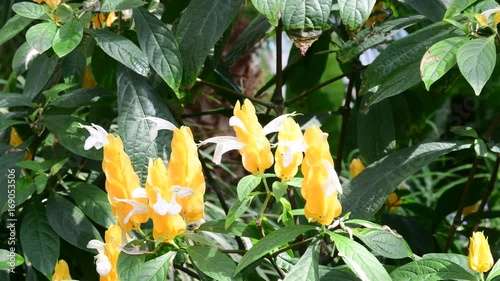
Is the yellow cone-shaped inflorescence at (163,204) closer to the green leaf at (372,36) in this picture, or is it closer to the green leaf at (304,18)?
the green leaf at (304,18)

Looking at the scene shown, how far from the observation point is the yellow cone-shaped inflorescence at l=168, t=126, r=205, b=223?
1.06m

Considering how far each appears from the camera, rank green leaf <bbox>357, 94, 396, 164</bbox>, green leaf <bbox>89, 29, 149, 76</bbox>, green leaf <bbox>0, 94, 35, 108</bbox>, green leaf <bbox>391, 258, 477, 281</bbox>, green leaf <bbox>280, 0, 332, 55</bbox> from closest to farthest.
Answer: green leaf <bbox>391, 258, 477, 281</bbox> < green leaf <bbox>280, 0, 332, 55</bbox> < green leaf <bbox>89, 29, 149, 76</bbox> < green leaf <bbox>0, 94, 35, 108</bbox> < green leaf <bbox>357, 94, 396, 164</bbox>

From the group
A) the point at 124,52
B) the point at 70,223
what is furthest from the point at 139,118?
the point at 70,223

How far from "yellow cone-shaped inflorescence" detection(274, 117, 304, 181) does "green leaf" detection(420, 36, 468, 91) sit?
0.26 metres

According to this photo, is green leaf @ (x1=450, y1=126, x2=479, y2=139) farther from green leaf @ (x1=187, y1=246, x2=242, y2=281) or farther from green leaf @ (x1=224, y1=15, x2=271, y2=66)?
green leaf @ (x1=187, y1=246, x2=242, y2=281)

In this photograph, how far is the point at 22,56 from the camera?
1.76 m

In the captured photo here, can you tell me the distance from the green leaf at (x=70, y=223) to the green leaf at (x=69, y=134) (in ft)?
0.37

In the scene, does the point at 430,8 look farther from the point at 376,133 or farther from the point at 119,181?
the point at 119,181

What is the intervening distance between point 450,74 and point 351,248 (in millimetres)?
705

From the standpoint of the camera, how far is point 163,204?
100 cm

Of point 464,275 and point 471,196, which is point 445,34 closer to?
point 464,275

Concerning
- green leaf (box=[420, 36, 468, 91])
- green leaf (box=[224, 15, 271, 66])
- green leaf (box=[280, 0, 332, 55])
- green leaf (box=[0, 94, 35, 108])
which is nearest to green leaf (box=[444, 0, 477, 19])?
green leaf (box=[420, 36, 468, 91])

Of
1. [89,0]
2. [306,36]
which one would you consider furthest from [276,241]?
[89,0]

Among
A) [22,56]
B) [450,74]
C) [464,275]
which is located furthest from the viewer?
[22,56]
